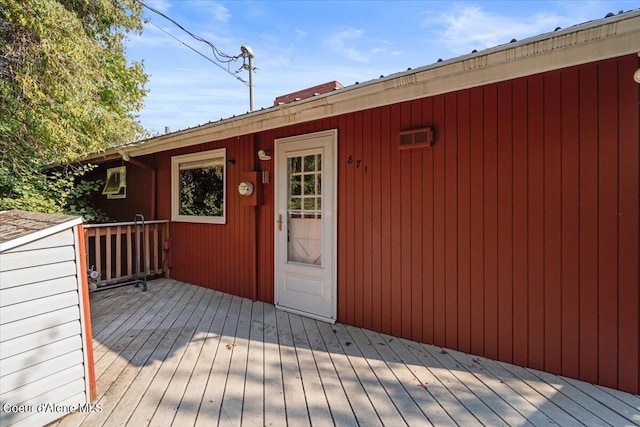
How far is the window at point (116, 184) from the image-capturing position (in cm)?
632

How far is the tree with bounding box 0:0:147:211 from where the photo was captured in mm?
3828

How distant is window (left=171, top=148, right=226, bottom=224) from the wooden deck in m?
1.90

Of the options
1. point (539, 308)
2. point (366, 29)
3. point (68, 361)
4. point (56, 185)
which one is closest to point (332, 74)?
point (366, 29)

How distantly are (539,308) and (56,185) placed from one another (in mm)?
6907

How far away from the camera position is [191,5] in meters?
7.25

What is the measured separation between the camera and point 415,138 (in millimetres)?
2820

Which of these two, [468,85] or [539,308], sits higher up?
[468,85]

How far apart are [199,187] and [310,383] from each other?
11.8ft

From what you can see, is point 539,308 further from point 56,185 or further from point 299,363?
point 56,185

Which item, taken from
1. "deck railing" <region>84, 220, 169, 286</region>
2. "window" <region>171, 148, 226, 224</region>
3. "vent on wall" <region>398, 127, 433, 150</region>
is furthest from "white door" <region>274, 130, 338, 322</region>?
"deck railing" <region>84, 220, 169, 286</region>

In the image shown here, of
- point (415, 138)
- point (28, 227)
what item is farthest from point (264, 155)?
point (28, 227)

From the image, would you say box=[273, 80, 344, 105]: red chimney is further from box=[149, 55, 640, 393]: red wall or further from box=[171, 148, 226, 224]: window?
box=[149, 55, 640, 393]: red wall

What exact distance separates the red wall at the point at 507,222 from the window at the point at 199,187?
189cm

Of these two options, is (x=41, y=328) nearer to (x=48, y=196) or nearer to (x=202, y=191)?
(x=202, y=191)
